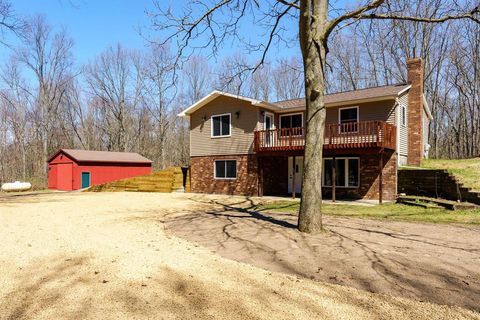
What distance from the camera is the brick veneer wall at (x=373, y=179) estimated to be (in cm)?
1522

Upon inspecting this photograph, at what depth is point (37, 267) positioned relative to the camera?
195 inches

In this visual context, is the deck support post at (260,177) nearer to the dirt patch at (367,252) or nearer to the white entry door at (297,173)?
the white entry door at (297,173)

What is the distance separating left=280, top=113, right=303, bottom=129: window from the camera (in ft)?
61.0

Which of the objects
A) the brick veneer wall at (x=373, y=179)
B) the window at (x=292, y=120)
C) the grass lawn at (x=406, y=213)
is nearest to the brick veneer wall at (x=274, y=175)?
the window at (x=292, y=120)

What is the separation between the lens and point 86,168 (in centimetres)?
2580

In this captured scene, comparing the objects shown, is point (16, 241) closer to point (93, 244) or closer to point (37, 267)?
point (93, 244)

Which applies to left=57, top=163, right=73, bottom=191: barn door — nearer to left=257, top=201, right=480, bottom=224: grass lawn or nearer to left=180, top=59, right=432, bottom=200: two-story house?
left=180, top=59, right=432, bottom=200: two-story house

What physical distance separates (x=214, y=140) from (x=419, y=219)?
1280 centimetres

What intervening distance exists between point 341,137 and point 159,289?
44.7 feet

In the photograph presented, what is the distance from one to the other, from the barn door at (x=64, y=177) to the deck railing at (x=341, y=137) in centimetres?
1619

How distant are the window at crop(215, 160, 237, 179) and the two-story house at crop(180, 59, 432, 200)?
0.20 ft

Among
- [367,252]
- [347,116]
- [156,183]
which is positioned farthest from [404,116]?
[156,183]

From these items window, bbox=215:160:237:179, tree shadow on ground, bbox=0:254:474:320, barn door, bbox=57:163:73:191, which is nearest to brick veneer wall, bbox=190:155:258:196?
window, bbox=215:160:237:179

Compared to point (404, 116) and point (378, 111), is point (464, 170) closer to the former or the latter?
point (404, 116)
